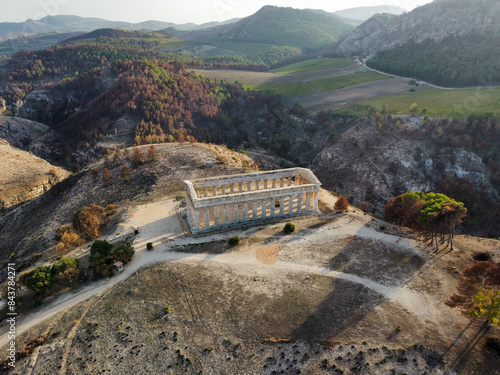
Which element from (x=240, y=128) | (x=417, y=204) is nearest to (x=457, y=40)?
(x=240, y=128)

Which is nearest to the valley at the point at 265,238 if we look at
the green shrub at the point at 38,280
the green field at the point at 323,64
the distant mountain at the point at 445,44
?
the green shrub at the point at 38,280

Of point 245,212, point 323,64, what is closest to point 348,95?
point 323,64

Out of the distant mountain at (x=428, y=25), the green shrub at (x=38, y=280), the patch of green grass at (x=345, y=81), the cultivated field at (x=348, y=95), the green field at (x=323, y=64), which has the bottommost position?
the green shrub at (x=38, y=280)

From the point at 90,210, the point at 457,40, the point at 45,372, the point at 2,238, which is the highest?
the point at 457,40

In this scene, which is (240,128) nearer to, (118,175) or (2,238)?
(118,175)

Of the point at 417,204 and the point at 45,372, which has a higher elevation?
the point at 417,204

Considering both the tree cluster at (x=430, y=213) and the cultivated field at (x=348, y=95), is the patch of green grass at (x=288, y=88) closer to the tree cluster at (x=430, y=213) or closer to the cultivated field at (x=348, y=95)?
the cultivated field at (x=348, y=95)

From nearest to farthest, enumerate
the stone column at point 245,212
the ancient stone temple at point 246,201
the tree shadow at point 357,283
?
1. the tree shadow at point 357,283
2. the ancient stone temple at point 246,201
3. the stone column at point 245,212
